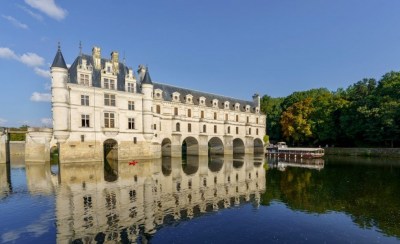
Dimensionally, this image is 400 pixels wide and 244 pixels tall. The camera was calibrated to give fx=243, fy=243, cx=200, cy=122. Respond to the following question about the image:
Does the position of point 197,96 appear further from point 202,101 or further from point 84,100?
point 84,100

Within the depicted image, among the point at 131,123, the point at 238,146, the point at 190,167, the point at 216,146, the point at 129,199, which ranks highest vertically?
the point at 131,123

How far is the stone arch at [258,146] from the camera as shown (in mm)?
69938

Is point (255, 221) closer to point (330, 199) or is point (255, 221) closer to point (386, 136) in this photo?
point (330, 199)

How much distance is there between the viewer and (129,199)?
17.6m

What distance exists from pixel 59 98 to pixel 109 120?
791 centimetres

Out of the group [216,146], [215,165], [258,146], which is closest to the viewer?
[215,165]

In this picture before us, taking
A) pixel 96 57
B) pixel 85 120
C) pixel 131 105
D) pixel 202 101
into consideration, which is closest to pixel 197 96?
pixel 202 101

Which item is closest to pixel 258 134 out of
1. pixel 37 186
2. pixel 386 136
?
pixel 386 136

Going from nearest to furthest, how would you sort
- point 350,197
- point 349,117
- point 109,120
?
point 350,197, point 109,120, point 349,117

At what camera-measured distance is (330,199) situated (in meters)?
18.0

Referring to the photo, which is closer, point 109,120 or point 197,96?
point 109,120

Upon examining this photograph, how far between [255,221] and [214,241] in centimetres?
355

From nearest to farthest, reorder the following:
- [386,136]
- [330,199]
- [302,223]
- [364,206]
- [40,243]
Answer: [40,243]
[302,223]
[364,206]
[330,199]
[386,136]

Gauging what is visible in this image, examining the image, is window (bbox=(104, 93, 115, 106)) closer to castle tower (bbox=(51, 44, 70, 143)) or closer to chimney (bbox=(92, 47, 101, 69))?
chimney (bbox=(92, 47, 101, 69))
